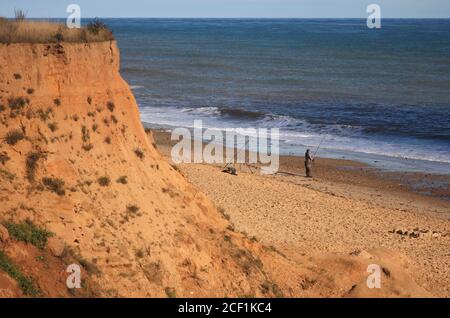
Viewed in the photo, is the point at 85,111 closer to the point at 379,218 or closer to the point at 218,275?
the point at 218,275

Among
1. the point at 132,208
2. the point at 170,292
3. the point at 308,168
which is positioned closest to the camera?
the point at 170,292

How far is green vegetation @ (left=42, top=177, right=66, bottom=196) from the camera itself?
12703mm

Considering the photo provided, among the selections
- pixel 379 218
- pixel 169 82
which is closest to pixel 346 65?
pixel 169 82

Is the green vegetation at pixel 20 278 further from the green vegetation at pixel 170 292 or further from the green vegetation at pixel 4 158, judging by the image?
the green vegetation at pixel 170 292

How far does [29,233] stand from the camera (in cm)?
1195

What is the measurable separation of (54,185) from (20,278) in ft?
7.00

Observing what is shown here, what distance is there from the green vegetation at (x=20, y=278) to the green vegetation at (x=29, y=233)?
0.57m

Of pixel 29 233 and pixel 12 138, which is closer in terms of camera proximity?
pixel 29 233

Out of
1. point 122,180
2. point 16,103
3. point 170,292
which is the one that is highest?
point 16,103

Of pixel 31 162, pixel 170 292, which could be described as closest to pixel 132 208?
pixel 170 292

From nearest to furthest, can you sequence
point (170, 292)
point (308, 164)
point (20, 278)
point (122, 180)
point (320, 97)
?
point (20, 278), point (170, 292), point (122, 180), point (308, 164), point (320, 97)

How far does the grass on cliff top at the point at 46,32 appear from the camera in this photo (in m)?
13.1

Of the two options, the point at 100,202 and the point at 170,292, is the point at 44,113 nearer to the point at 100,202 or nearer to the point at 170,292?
the point at 100,202

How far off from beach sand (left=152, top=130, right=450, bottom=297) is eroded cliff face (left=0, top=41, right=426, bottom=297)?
376 cm
